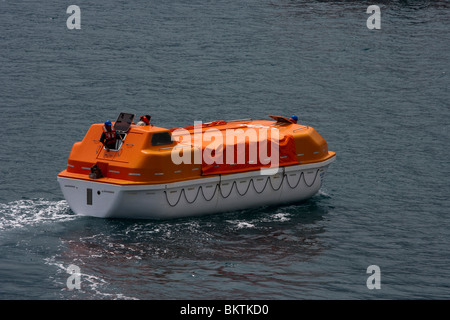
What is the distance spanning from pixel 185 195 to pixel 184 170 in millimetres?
970

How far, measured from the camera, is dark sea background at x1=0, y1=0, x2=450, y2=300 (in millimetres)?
29812

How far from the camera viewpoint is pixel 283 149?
3650 cm

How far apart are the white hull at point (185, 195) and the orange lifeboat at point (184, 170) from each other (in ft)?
0.12

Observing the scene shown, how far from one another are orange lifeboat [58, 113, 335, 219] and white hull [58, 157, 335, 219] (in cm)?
4

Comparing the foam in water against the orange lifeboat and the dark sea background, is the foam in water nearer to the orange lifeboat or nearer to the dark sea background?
the dark sea background

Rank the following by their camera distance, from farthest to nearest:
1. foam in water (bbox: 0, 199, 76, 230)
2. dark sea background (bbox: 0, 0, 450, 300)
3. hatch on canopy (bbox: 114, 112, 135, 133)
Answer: hatch on canopy (bbox: 114, 112, 135, 133), foam in water (bbox: 0, 199, 76, 230), dark sea background (bbox: 0, 0, 450, 300)

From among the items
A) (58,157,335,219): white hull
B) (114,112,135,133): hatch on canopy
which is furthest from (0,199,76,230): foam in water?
(114,112,135,133): hatch on canopy

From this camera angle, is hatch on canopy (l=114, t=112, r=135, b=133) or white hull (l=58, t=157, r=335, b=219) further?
hatch on canopy (l=114, t=112, r=135, b=133)

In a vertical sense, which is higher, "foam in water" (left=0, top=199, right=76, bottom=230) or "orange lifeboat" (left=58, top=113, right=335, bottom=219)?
"orange lifeboat" (left=58, top=113, right=335, bottom=219)

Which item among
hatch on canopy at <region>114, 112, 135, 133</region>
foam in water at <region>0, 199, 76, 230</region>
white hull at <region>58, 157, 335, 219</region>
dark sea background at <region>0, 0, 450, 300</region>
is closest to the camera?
dark sea background at <region>0, 0, 450, 300</region>

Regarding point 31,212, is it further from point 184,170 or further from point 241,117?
point 241,117

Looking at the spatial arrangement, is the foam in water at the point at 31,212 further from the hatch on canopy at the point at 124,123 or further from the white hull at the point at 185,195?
the hatch on canopy at the point at 124,123

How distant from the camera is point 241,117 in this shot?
A: 5216cm

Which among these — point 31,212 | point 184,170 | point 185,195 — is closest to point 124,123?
point 184,170
